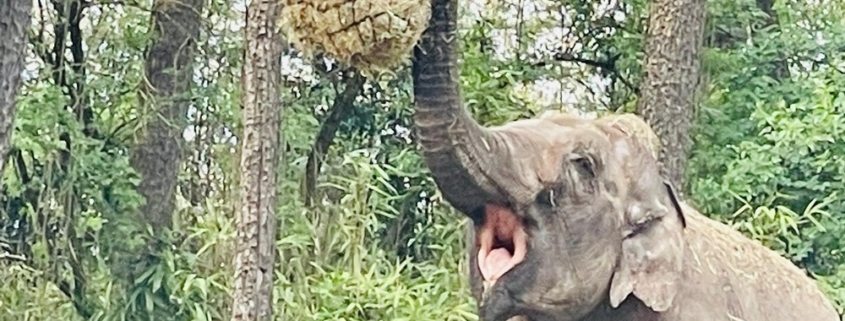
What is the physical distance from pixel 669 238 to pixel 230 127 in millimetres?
5936

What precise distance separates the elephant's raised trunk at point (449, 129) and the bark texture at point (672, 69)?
5.63 metres

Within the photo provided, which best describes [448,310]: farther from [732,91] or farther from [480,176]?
[480,176]

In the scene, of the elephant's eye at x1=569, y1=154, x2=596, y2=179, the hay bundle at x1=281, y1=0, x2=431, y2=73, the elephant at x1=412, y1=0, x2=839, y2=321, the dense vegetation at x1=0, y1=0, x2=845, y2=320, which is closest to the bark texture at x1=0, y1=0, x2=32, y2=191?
the dense vegetation at x1=0, y1=0, x2=845, y2=320

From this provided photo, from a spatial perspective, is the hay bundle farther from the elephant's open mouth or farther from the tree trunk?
the tree trunk

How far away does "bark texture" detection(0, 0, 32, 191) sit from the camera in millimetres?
5555

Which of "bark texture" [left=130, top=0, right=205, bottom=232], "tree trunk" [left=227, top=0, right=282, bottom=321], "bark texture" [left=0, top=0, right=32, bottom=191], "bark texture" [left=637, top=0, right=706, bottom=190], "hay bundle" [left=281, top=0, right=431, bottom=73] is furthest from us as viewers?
"bark texture" [left=130, top=0, right=205, bottom=232]

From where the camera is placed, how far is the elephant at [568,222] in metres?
2.61

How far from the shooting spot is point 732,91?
30.9 ft

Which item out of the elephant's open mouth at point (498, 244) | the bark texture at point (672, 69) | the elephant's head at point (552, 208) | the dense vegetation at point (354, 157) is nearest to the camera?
the elephant's head at point (552, 208)

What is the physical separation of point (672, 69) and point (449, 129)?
595cm

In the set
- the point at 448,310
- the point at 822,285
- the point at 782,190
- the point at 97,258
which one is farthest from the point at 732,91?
the point at 97,258

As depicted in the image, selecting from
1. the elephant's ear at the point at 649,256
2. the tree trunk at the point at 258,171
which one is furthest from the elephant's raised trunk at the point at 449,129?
the tree trunk at the point at 258,171

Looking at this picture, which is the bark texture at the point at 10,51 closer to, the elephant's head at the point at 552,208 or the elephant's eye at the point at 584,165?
the elephant's head at the point at 552,208

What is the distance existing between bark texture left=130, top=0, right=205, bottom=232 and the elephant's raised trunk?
6087 mm
